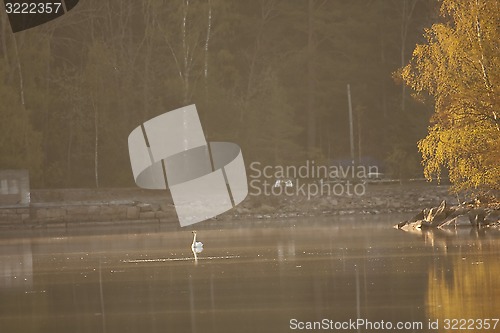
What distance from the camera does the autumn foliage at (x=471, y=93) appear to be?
3444cm

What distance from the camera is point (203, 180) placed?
5688cm

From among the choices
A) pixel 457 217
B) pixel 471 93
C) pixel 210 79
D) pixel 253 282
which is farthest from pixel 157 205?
pixel 253 282

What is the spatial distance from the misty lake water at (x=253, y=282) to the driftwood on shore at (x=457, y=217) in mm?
2263

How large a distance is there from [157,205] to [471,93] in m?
20.7

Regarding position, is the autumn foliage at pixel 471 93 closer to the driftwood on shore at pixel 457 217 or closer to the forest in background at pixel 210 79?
the driftwood on shore at pixel 457 217

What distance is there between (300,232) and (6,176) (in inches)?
692

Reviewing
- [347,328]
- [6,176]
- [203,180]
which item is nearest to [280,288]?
[347,328]

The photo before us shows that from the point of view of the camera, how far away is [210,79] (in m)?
59.6

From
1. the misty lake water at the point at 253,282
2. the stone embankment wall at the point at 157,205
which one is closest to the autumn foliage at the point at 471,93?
the misty lake water at the point at 253,282

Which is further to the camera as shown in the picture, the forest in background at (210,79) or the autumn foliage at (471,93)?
the forest in background at (210,79)

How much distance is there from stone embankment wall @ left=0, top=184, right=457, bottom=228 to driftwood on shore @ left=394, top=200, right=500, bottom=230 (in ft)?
43.4

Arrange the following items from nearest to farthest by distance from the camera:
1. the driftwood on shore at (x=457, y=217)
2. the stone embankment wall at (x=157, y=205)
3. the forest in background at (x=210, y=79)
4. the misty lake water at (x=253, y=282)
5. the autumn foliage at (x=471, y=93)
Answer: the misty lake water at (x=253, y=282)
the autumn foliage at (x=471, y=93)
the driftwood on shore at (x=457, y=217)
the stone embankment wall at (x=157, y=205)
the forest in background at (x=210, y=79)

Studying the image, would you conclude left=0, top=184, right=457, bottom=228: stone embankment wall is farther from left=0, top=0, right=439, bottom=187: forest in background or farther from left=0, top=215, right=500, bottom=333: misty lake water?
left=0, top=215, right=500, bottom=333: misty lake water

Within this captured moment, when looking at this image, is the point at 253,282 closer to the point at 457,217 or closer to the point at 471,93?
the point at 471,93
